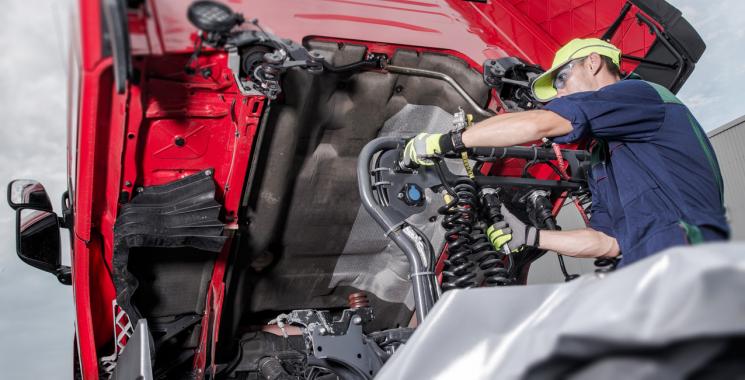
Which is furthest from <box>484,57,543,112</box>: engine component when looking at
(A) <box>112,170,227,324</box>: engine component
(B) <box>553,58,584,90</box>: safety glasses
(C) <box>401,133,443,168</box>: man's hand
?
(A) <box>112,170,227,324</box>: engine component

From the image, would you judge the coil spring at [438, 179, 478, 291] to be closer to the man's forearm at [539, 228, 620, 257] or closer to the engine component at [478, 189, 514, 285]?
the engine component at [478, 189, 514, 285]

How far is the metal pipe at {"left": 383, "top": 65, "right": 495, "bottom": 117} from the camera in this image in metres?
2.49

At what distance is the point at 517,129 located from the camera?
203 centimetres

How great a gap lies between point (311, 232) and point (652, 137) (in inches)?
64.6

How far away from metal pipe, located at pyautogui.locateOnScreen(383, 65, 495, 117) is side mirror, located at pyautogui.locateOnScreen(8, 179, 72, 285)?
1724mm

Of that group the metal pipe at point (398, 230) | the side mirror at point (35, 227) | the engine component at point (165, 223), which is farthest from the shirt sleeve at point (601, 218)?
the side mirror at point (35, 227)

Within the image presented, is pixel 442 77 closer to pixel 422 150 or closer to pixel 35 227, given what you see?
pixel 422 150

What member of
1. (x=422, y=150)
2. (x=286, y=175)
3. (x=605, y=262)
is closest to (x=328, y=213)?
(x=286, y=175)

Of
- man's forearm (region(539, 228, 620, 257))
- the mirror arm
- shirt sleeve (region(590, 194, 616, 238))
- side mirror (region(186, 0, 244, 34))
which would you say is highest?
side mirror (region(186, 0, 244, 34))

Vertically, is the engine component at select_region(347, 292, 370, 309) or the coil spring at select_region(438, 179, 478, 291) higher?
the coil spring at select_region(438, 179, 478, 291)

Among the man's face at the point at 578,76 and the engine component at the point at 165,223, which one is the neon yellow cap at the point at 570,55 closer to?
the man's face at the point at 578,76

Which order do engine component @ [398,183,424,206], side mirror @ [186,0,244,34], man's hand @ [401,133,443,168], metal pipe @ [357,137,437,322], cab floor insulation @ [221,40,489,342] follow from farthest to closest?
1. cab floor insulation @ [221,40,489,342]
2. engine component @ [398,183,424,206]
3. man's hand @ [401,133,443,168]
4. metal pipe @ [357,137,437,322]
5. side mirror @ [186,0,244,34]

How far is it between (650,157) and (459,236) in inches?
29.6

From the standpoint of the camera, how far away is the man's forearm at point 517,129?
77.4 inches
